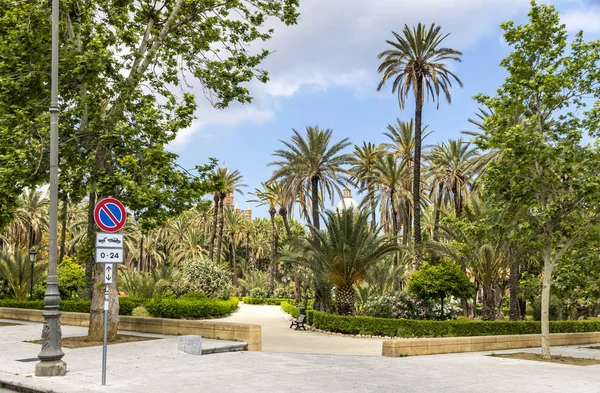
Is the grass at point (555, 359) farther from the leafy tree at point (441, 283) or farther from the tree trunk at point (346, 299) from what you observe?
the tree trunk at point (346, 299)

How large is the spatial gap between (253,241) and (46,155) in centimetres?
7517

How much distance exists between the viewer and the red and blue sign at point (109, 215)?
10.3m

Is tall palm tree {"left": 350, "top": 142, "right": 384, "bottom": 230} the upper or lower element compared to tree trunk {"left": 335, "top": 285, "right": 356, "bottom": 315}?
upper

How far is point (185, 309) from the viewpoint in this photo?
100ft

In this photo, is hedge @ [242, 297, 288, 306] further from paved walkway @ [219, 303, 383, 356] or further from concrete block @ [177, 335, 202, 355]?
concrete block @ [177, 335, 202, 355]

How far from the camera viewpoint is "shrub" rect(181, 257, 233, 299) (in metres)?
41.4

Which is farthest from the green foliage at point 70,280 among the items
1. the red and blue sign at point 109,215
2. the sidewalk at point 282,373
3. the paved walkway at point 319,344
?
the red and blue sign at point 109,215

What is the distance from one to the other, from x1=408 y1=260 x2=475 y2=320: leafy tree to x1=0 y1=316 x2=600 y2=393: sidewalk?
1002 centimetres

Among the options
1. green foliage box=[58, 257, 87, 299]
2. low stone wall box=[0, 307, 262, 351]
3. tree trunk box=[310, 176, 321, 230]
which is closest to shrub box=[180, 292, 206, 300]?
green foliage box=[58, 257, 87, 299]

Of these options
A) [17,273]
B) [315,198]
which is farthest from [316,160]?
[17,273]

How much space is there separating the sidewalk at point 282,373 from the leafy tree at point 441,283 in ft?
32.9

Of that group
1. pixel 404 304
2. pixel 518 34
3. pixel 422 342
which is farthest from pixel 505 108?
pixel 404 304

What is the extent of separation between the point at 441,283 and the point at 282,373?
52.9ft

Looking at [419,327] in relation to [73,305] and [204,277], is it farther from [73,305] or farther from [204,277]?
[204,277]
